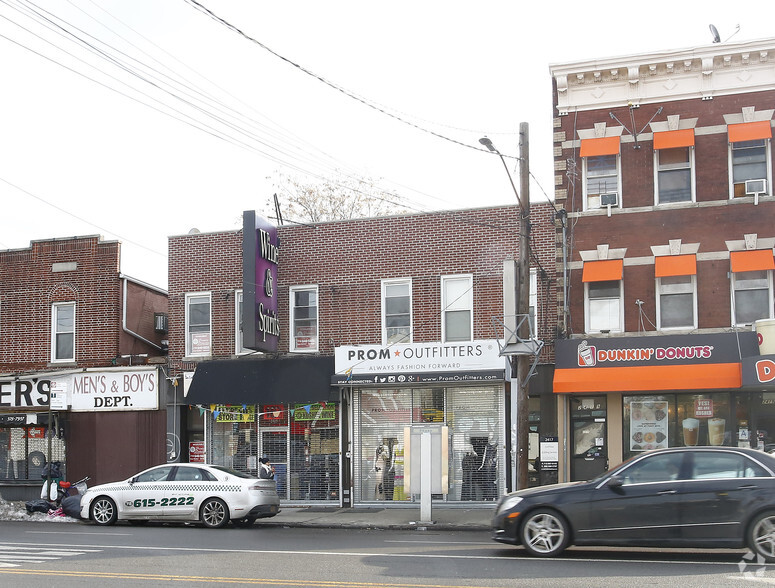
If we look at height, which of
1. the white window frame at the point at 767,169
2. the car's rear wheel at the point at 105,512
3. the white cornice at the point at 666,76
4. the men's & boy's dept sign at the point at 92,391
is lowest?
the car's rear wheel at the point at 105,512

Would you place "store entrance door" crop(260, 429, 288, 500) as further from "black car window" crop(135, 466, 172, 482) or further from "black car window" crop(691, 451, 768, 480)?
"black car window" crop(691, 451, 768, 480)

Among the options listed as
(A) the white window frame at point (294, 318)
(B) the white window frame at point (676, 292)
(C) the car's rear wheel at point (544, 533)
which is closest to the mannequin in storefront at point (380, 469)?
(A) the white window frame at point (294, 318)

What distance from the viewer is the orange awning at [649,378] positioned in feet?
62.7

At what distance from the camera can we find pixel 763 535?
11398 mm

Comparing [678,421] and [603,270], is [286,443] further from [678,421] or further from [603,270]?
[678,421]

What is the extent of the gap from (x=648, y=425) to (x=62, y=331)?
16.1 meters

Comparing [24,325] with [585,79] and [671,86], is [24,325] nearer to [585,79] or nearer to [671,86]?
[585,79]

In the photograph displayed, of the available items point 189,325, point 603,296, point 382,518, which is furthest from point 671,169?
point 189,325

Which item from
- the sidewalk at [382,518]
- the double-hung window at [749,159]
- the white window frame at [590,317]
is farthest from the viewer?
the white window frame at [590,317]

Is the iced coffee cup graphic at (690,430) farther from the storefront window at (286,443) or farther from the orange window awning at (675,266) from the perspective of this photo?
the storefront window at (286,443)

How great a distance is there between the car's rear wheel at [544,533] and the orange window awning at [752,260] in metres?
10.0

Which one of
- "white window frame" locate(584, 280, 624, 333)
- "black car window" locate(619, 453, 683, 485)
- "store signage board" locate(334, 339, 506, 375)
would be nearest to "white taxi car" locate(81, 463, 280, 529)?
"store signage board" locate(334, 339, 506, 375)

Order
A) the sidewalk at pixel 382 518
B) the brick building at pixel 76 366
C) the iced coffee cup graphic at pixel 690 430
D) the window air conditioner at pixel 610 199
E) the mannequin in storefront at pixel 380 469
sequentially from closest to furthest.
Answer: the sidewalk at pixel 382 518, the iced coffee cup graphic at pixel 690 430, the window air conditioner at pixel 610 199, the mannequin in storefront at pixel 380 469, the brick building at pixel 76 366

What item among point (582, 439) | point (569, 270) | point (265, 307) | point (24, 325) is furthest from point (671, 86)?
point (24, 325)
